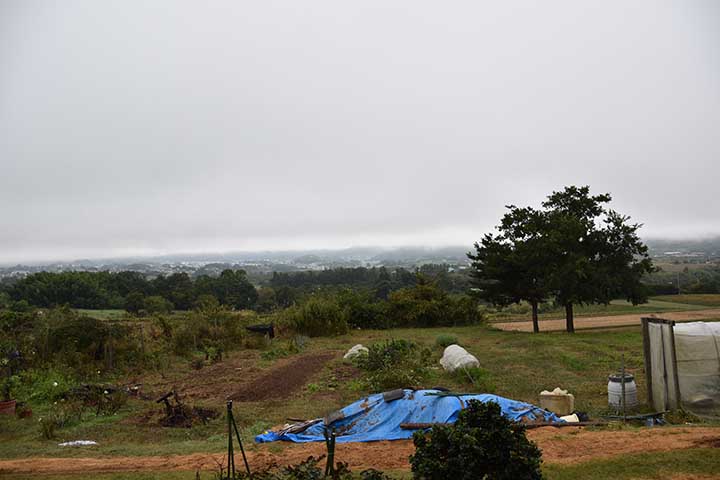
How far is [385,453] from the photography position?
6.58 m

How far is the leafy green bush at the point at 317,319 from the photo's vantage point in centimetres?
2295

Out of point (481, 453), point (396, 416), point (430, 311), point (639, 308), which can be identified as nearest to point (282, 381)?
point (396, 416)

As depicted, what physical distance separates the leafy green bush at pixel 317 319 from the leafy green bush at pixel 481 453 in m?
18.9

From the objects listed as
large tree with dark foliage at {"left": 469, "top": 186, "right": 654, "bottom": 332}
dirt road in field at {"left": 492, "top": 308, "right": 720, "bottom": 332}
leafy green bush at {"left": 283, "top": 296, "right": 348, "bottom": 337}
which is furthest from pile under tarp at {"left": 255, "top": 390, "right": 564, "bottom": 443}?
dirt road in field at {"left": 492, "top": 308, "right": 720, "bottom": 332}

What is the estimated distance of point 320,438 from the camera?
7.40 meters

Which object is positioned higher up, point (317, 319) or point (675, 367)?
point (675, 367)

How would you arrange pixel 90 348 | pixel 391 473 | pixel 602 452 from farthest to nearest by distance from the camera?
pixel 90 348 → pixel 602 452 → pixel 391 473

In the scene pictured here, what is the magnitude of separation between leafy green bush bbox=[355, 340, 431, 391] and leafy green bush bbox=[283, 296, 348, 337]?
7496mm

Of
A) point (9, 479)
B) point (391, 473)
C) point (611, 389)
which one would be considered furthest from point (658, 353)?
point (9, 479)

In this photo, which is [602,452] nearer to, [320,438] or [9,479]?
[320,438]

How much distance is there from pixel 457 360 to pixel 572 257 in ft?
28.3

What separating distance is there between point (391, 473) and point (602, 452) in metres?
2.87

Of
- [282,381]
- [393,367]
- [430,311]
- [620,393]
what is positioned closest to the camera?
[620,393]

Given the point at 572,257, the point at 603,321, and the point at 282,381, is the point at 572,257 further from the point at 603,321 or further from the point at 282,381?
the point at 282,381
